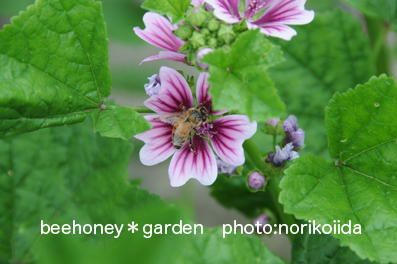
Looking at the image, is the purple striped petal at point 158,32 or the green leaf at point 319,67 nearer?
the purple striped petal at point 158,32

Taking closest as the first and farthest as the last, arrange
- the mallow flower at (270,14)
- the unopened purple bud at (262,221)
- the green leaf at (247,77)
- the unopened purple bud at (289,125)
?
1. the green leaf at (247,77)
2. the mallow flower at (270,14)
3. the unopened purple bud at (289,125)
4. the unopened purple bud at (262,221)

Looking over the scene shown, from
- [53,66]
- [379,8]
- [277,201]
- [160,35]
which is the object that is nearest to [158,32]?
[160,35]

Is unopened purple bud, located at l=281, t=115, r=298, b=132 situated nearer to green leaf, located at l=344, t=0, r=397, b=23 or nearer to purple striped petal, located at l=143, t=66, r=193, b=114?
purple striped petal, located at l=143, t=66, r=193, b=114

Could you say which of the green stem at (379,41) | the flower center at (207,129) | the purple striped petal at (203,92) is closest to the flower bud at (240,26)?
the purple striped petal at (203,92)

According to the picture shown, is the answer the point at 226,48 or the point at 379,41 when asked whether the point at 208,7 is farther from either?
the point at 379,41

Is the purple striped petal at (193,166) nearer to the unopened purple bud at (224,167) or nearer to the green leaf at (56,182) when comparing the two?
the unopened purple bud at (224,167)

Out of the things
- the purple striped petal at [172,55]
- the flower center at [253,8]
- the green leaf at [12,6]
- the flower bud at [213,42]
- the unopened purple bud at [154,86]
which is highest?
the green leaf at [12,6]
